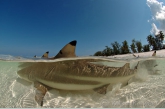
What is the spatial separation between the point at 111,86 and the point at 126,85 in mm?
992

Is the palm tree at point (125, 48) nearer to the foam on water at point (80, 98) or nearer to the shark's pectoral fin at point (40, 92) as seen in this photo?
the foam on water at point (80, 98)

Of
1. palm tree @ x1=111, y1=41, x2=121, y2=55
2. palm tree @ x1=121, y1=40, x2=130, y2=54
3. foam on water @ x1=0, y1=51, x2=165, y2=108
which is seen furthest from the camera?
palm tree @ x1=121, y1=40, x2=130, y2=54

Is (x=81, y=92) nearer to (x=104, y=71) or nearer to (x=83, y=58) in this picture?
(x=104, y=71)

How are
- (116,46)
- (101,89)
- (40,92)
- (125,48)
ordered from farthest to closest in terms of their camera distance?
1. (116,46)
2. (125,48)
3. (101,89)
4. (40,92)

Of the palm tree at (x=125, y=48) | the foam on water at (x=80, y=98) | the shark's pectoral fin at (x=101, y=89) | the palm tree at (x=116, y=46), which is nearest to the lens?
the foam on water at (x=80, y=98)

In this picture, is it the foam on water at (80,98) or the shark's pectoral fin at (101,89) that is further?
the shark's pectoral fin at (101,89)

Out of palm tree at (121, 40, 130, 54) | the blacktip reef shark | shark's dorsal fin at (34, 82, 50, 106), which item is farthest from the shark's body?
palm tree at (121, 40, 130, 54)

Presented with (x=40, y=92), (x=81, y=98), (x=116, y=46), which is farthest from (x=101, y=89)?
(x=116, y=46)

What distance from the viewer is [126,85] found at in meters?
4.46

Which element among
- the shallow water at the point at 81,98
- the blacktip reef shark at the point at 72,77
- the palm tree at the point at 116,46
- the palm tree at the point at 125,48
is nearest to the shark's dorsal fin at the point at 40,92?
the blacktip reef shark at the point at 72,77

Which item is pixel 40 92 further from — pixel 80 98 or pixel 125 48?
pixel 125 48

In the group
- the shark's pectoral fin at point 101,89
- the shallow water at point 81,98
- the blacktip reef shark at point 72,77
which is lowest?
the shallow water at point 81,98

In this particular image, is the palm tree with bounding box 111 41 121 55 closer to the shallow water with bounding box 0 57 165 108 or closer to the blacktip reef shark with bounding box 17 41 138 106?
the blacktip reef shark with bounding box 17 41 138 106

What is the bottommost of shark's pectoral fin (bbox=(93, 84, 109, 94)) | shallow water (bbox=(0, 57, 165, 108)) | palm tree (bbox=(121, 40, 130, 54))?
shallow water (bbox=(0, 57, 165, 108))
